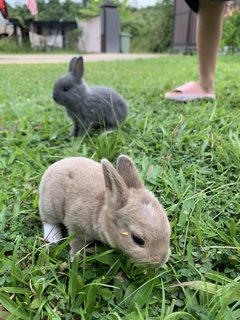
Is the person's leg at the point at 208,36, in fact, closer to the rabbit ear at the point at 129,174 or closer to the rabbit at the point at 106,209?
the rabbit at the point at 106,209

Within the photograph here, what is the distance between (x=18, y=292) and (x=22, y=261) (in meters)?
0.18

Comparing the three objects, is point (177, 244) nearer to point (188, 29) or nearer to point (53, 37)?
point (53, 37)

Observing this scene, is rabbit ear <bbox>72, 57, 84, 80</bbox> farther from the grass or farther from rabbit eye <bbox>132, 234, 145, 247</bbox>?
rabbit eye <bbox>132, 234, 145, 247</bbox>

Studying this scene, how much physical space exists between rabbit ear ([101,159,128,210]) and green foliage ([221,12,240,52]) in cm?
921

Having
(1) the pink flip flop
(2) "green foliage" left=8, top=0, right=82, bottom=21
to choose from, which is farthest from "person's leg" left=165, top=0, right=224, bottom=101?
(2) "green foliage" left=8, top=0, right=82, bottom=21

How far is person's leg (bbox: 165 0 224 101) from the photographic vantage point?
3.38m

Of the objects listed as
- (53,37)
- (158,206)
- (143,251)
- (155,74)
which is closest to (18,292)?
(143,251)

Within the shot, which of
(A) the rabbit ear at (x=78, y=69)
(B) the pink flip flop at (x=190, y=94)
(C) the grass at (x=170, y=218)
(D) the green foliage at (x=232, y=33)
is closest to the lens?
(C) the grass at (x=170, y=218)

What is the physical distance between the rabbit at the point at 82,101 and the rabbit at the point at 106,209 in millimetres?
958

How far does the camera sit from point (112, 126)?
9.25 ft

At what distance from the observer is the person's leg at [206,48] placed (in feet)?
11.1

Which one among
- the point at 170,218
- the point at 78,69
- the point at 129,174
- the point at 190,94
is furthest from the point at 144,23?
the point at 129,174

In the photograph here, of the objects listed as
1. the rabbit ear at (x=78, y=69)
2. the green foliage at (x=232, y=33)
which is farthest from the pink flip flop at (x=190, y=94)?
the green foliage at (x=232, y=33)

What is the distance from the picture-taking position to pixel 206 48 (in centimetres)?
358
